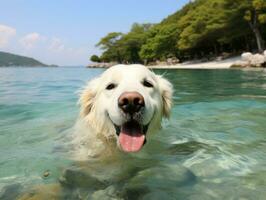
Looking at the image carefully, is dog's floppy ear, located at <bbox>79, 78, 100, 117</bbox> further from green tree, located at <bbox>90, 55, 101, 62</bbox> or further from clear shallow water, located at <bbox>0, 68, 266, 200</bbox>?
green tree, located at <bbox>90, 55, 101, 62</bbox>

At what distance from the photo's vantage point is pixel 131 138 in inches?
158

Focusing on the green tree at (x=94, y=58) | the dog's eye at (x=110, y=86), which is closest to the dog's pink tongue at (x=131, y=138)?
the dog's eye at (x=110, y=86)

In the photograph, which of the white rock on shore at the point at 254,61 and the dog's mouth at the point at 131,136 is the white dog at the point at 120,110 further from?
the white rock on shore at the point at 254,61

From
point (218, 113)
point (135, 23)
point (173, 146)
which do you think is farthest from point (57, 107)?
Answer: point (135, 23)

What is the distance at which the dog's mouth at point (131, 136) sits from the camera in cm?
392

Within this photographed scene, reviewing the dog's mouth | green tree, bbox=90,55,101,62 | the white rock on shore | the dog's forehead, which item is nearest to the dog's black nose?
the dog's mouth

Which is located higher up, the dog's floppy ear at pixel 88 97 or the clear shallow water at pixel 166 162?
the dog's floppy ear at pixel 88 97

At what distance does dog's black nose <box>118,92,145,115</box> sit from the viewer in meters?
3.67

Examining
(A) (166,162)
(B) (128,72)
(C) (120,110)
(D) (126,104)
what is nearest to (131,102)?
(D) (126,104)

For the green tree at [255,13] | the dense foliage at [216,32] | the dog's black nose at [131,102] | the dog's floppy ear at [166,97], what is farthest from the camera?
the dense foliage at [216,32]

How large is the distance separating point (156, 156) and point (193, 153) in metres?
0.55

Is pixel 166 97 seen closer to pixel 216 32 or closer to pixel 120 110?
pixel 120 110

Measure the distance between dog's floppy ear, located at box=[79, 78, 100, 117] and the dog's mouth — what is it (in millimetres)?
1184

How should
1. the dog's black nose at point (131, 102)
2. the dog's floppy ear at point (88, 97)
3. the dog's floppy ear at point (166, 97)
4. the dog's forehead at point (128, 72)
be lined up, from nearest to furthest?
the dog's black nose at point (131, 102), the dog's forehead at point (128, 72), the dog's floppy ear at point (88, 97), the dog's floppy ear at point (166, 97)
